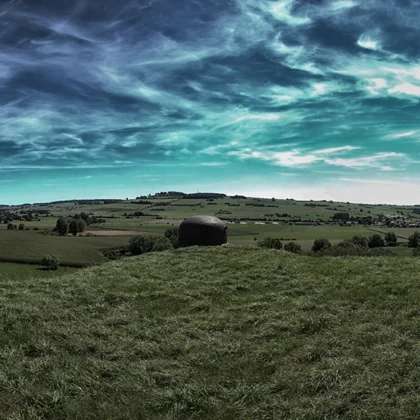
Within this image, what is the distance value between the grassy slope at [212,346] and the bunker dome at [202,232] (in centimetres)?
1018

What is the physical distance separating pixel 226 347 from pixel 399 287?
24.6 feet

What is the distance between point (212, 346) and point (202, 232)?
17.2 m

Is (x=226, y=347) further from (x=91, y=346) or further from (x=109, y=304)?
(x=109, y=304)

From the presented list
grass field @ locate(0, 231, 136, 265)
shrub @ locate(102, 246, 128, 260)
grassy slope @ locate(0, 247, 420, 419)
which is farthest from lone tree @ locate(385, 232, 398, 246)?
grassy slope @ locate(0, 247, 420, 419)

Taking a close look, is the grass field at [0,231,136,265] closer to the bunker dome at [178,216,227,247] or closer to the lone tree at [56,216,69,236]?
the lone tree at [56,216,69,236]

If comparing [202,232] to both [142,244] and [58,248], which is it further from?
[58,248]

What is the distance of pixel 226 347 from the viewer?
8258mm

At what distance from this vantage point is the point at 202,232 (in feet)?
83.5

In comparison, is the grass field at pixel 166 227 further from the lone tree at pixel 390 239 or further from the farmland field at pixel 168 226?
the lone tree at pixel 390 239

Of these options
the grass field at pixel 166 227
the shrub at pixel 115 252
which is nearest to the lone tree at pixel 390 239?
the grass field at pixel 166 227

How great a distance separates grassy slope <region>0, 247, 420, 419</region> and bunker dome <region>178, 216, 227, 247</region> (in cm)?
1018

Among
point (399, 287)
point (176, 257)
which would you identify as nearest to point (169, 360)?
point (399, 287)

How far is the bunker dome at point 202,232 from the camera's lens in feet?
83.4

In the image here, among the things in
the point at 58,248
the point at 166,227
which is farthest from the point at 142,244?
the point at 166,227
